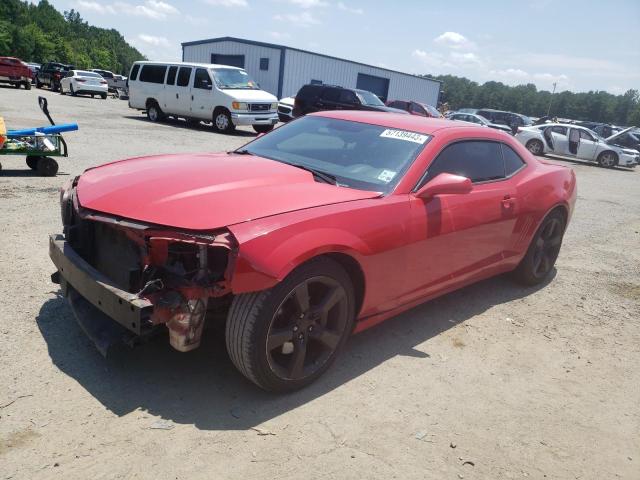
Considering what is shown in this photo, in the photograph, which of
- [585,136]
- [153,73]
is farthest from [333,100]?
[585,136]

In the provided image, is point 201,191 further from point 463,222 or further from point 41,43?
point 41,43

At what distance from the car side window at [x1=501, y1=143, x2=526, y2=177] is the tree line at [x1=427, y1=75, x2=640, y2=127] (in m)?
113

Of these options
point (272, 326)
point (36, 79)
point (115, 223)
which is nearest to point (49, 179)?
point (115, 223)

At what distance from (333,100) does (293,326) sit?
16.9m

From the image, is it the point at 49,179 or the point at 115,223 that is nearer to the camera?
the point at 115,223

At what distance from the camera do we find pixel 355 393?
306cm

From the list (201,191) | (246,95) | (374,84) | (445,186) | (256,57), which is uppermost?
(256,57)

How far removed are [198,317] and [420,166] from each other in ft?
5.96

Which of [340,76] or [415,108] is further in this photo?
[340,76]

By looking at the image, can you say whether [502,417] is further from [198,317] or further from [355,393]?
[198,317]

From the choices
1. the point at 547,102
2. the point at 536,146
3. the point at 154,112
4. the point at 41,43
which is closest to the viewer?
the point at 154,112

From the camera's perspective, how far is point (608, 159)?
68.8ft

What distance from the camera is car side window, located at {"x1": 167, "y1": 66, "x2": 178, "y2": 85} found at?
57.7 feet

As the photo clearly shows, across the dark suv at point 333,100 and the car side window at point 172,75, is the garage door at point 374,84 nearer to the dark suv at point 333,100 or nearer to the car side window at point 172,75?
the dark suv at point 333,100
